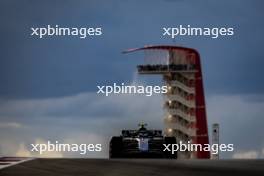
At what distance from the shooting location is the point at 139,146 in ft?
115

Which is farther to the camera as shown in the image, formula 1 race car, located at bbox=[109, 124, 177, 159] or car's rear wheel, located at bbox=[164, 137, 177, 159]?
formula 1 race car, located at bbox=[109, 124, 177, 159]

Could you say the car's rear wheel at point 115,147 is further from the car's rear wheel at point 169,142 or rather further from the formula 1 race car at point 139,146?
the car's rear wheel at point 169,142

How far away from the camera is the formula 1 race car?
34.2 metres

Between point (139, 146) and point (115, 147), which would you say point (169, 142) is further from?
point (115, 147)

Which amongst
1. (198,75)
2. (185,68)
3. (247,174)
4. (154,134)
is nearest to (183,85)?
(185,68)

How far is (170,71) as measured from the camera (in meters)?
67.6

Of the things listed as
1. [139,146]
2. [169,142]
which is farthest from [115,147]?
[169,142]

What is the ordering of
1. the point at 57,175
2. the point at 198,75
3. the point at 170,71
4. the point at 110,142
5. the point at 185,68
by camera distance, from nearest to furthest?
the point at 57,175
the point at 110,142
the point at 198,75
the point at 170,71
the point at 185,68

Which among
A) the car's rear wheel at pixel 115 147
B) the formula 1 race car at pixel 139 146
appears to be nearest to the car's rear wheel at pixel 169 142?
the formula 1 race car at pixel 139 146

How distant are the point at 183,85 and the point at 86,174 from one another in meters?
56.6

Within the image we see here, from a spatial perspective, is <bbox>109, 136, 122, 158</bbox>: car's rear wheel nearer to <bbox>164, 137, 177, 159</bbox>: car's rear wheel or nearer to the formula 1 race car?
the formula 1 race car

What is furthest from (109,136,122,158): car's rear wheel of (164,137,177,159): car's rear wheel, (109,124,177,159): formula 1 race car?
A: (164,137,177,159): car's rear wheel

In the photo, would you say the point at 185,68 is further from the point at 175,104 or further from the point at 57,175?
the point at 57,175

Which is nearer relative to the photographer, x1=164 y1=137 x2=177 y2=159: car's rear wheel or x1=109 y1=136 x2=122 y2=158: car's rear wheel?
x1=164 y1=137 x2=177 y2=159: car's rear wheel
